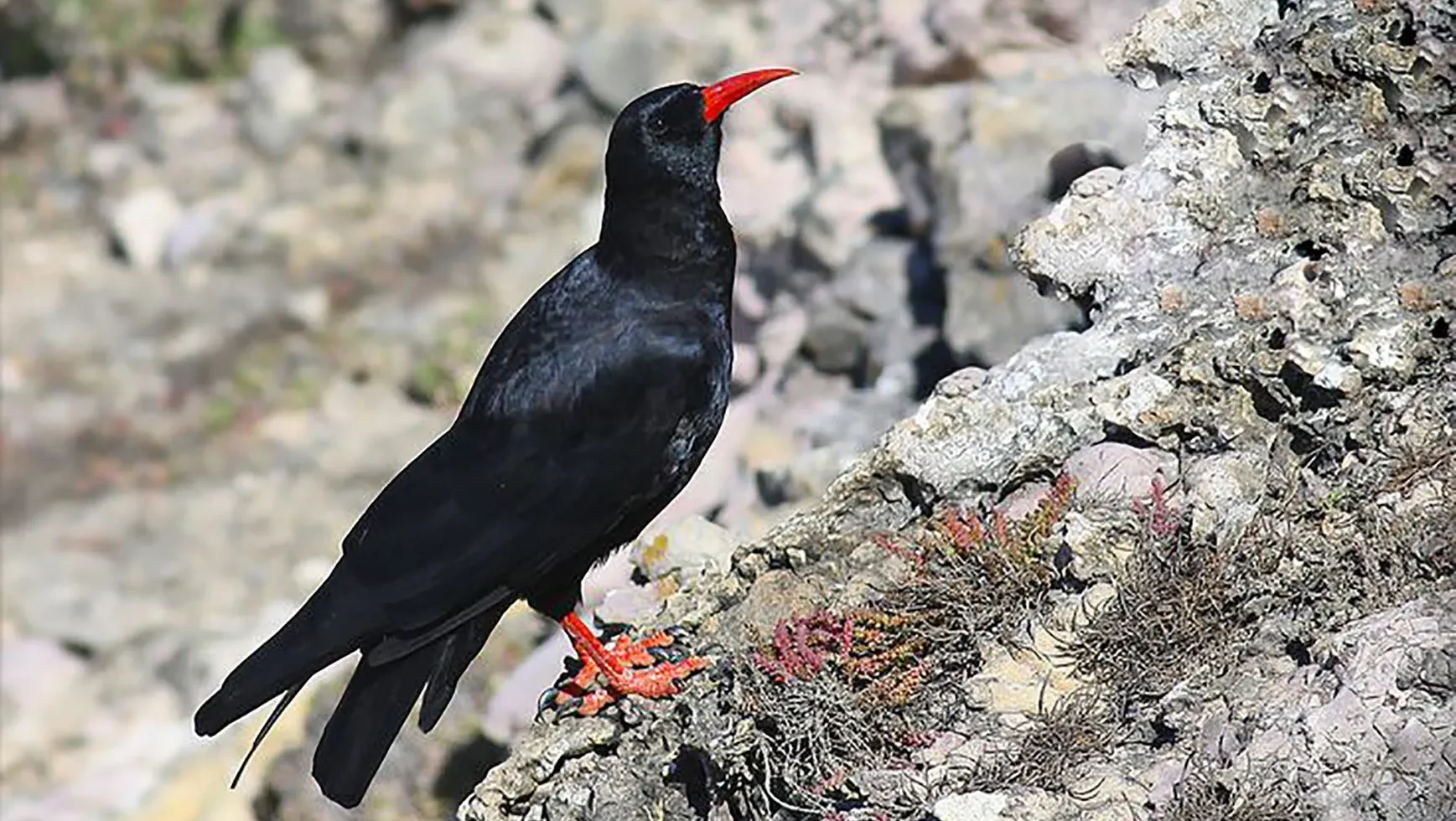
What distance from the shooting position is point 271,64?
15289mm

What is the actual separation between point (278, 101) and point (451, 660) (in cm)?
1047

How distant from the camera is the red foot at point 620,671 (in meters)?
4.76

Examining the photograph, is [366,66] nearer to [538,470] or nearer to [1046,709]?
[538,470]

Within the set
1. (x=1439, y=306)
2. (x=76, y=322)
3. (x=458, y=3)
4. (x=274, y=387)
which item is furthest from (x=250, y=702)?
(x=458, y=3)

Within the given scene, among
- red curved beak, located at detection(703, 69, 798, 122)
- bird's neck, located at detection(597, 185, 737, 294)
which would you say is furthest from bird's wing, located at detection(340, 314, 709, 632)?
red curved beak, located at detection(703, 69, 798, 122)

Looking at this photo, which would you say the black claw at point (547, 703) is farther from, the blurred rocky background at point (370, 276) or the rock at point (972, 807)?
the rock at point (972, 807)

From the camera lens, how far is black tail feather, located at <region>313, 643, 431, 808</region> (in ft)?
16.8

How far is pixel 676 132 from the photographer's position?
18.4 ft

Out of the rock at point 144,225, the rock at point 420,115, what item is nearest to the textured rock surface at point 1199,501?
the rock at point 420,115

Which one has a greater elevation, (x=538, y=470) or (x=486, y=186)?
(x=538, y=470)

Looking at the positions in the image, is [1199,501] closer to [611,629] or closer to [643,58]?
[611,629]

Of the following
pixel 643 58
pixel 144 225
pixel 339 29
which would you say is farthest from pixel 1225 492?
pixel 339 29

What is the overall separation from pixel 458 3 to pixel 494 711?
9.06 metres

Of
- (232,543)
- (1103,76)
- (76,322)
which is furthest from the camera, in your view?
(76,322)
